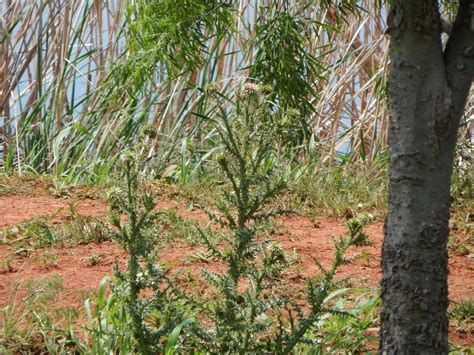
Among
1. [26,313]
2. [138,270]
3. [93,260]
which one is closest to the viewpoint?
[138,270]

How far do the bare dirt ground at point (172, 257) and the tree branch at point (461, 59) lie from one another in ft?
3.70

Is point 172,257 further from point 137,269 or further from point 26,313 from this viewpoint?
point 137,269

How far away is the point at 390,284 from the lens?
220 cm

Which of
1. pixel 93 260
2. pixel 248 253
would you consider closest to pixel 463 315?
pixel 248 253

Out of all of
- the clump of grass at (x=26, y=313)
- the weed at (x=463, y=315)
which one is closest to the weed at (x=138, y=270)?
the clump of grass at (x=26, y=313)

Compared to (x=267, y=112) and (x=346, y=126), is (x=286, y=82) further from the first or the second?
(x=346, y=126)

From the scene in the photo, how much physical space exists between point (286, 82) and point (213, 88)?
0.78 m

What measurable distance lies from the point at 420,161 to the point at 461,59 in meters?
0.26

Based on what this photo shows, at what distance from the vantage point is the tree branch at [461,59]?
2.17m

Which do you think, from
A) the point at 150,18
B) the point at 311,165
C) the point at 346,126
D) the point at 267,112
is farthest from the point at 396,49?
the point at 346,126

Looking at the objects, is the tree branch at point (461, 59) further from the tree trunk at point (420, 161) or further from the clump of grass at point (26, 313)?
the clump of grass at point (26, 313)

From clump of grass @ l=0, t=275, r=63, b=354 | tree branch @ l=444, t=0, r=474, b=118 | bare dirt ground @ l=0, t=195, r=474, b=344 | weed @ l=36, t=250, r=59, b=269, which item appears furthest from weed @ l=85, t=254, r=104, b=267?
tree branch @ l=444, t=0, r=474, b=118

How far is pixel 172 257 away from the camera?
147 inches

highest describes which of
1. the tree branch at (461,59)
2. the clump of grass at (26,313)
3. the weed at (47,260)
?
the tree branch at (461,59)
